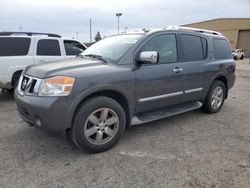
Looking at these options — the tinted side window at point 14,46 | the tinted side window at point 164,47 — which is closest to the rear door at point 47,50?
the tinted side window at point 14,46

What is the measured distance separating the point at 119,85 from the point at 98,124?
643 mm

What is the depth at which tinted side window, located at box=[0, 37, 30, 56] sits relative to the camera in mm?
6316

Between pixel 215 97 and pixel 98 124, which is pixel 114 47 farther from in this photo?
pixel 215 97

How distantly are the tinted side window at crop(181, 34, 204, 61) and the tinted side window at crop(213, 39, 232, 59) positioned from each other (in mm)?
580

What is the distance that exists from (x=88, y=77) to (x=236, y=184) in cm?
222

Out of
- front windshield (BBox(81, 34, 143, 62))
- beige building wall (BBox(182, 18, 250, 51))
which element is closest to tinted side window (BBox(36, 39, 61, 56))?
front windshield (BBox(81, 34, 143, 62))

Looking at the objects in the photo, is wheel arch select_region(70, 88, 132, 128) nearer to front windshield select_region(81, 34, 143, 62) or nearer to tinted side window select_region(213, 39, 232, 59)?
front windshield select_region(81, 34, 143, 62)

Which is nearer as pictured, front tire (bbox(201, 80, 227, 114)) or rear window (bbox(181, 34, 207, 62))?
rear window (bbox(181, 34, 207, 62))

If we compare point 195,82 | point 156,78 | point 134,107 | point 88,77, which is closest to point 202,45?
point 195,82

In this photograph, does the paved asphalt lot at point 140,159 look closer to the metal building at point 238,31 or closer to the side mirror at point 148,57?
the side mirror at point 148,57

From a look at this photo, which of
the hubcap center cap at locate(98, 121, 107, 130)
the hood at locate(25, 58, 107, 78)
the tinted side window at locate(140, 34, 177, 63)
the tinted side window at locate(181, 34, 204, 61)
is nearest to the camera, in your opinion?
the hood at locate(25, 58, 107, 78)

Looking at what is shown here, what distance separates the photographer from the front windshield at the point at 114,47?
3890 mm

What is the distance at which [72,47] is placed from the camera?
7.78 meters

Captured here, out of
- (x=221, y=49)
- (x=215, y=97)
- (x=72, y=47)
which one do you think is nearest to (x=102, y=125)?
(x=215, y=97)
